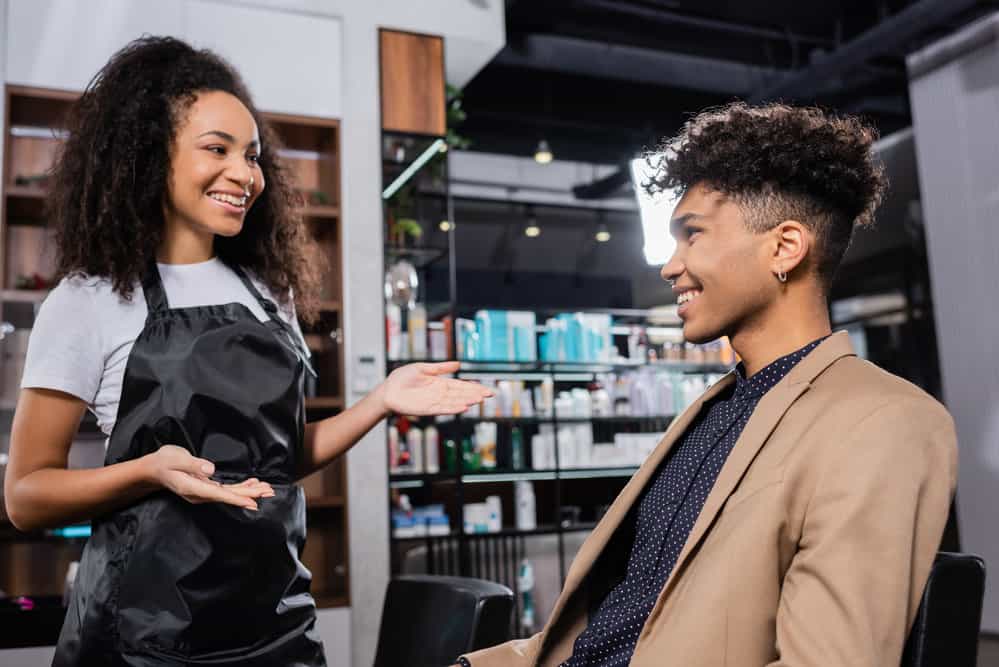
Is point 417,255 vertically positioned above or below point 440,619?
above

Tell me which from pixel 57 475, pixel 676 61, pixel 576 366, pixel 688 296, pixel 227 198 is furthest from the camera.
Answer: pixel 676 61

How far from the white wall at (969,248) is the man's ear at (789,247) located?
482cm

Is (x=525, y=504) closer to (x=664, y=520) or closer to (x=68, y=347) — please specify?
(x=664, y=520)

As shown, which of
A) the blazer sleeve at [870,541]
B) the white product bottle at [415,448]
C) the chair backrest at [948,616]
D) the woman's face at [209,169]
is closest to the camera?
the blazer sleeve at [870,541]

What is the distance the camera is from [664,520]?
129 cm

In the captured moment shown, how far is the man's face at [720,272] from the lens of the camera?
1287 millimetres

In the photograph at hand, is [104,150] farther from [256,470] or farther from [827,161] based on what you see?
[827,161]

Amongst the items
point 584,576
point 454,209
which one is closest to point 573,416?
point 454,209

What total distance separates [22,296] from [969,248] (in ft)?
16.6

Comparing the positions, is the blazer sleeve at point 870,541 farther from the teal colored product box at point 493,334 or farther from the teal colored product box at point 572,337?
the teal colored product box at point 572,337

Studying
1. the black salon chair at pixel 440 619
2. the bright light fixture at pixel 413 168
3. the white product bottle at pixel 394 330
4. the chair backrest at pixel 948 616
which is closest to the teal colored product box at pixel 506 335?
the white product bottle at pixel 394 330

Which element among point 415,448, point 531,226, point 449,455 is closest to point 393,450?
point 415,448

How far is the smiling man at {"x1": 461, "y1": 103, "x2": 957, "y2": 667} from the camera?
3.16 feet

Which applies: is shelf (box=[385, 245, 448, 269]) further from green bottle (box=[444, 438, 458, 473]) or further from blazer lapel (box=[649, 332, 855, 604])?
blazer lapel (box=[649, 332, 855, 604])
